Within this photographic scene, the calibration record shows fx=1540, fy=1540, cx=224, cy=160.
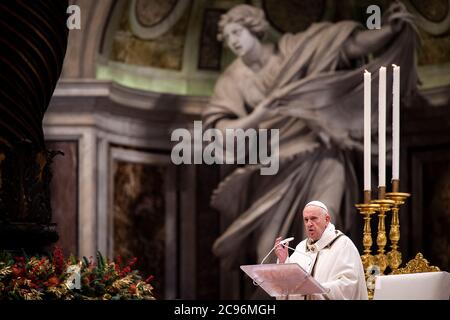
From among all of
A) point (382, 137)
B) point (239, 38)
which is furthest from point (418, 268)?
point (239, 38)

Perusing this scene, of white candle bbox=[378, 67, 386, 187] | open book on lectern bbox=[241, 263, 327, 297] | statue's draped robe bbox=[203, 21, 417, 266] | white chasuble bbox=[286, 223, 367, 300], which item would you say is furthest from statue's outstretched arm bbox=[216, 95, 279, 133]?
open book on lectern bbox=[241, 263, 327, 297]

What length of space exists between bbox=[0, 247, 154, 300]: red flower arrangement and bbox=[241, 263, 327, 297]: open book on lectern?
0.86 metres

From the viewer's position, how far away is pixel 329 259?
9.00 m

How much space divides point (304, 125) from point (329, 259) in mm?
4618

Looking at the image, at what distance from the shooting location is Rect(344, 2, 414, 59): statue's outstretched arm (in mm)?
13438

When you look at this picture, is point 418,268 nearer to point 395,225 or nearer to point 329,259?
point 395,225

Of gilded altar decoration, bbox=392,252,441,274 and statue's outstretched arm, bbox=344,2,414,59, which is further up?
statue's outstretched arm, bbox=344,2,414,59

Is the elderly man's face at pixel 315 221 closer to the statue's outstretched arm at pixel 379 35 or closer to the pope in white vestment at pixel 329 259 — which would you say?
the pope in white vestment at pixel 329 259

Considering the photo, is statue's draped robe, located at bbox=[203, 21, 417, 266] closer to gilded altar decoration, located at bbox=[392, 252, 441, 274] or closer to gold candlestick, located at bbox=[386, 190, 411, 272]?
gilded altar decoration, located at bbox=[392, 252, 441, 274]

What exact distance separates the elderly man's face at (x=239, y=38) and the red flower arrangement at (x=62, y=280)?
16.2ft

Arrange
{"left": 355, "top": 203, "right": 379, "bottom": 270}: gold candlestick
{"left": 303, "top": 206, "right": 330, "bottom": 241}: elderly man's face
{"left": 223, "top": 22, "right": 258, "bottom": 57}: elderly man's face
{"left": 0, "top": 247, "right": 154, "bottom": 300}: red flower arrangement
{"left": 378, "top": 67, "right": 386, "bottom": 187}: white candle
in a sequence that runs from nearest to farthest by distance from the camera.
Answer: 1. {"left": 0, "top": 247, "right": 154, "bottom": 300}: red flower arrangement
2. {"left": 378, "top": 67, "right": 386, "bottom": 187}: white candle
3. {"left": 355, "top": 203, "right": 379, "bottom": 270}: gold candlestick
4. {"left": 303, "top": 206, "right": 330, "bottom": 241}: elderly man's face
5. {"left": 223, "top": 22, "right": 258, "bottom": 57}: elderly man's face

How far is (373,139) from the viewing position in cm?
1364

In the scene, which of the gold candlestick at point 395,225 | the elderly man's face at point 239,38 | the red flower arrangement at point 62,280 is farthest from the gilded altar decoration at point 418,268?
the elderly man's face at point 239,38

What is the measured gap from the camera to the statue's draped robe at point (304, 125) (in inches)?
530
